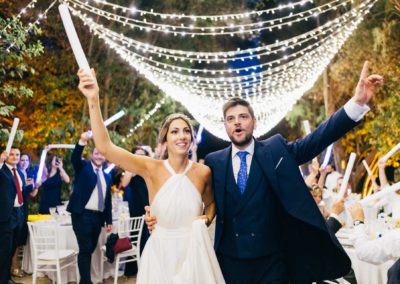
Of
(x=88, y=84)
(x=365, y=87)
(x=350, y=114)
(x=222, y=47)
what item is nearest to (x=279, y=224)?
(x=350, y=114)

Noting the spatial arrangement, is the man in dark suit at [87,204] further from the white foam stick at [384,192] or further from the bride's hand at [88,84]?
the white foam stick at [384,192]

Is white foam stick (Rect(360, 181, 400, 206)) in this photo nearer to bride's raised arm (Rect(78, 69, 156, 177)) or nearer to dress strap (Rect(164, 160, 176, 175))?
dress strap (Rect(164, 160, 176, 175))

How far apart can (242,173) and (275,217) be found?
0.28m

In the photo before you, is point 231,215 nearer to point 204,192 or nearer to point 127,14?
point 204,192

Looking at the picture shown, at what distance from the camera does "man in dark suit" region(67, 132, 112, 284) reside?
5.78 metres

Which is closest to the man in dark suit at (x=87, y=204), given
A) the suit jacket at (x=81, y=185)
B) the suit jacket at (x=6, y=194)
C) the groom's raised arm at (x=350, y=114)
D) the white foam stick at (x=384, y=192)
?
the suit jacket at (x=81, y=185)

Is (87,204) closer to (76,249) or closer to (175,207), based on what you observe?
(76,249)

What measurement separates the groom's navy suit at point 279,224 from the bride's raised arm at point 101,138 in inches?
18.7

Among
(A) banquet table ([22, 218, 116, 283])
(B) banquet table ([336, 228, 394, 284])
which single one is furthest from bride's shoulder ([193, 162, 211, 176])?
(A) banquet table ([22, 218, 116, 283])

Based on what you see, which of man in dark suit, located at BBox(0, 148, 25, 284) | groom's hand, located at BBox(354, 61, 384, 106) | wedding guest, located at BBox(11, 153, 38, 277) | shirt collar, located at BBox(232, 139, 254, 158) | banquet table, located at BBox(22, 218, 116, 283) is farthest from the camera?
wedding guest, located at BBox(11, 153, 38, 277)

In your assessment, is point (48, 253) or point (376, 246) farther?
point (48, 253)

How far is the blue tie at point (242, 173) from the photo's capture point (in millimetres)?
2627

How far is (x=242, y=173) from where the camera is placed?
266cm

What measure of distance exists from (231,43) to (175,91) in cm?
933
